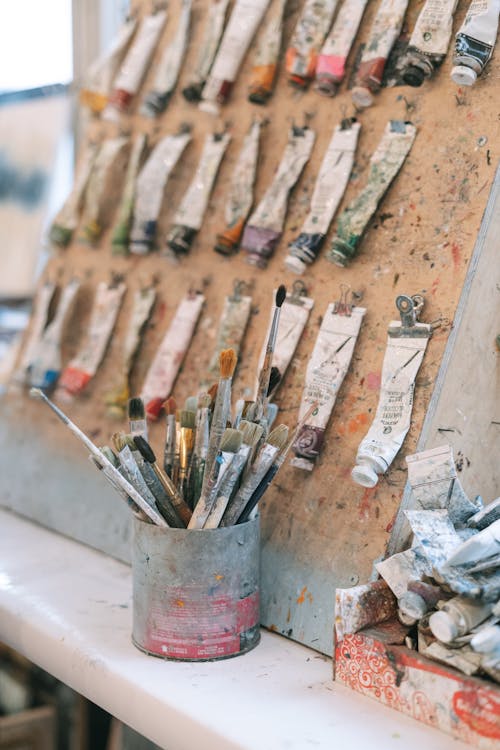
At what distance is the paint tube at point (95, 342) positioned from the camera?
1.43 m

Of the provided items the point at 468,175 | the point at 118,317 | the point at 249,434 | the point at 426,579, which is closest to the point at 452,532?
the point at 426,579

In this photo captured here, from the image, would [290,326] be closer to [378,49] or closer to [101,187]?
[378,49]

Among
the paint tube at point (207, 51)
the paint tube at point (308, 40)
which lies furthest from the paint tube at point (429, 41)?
Result: the paint tube at point (207, 51)

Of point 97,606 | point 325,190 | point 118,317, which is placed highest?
point 325,190

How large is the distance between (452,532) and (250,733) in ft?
0.90

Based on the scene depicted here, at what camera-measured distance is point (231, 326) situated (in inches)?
47.8

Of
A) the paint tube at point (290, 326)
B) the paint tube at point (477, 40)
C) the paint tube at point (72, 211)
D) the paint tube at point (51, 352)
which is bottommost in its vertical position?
the paint tube at point (51, 352)

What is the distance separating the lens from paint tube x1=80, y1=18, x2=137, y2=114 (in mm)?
1541

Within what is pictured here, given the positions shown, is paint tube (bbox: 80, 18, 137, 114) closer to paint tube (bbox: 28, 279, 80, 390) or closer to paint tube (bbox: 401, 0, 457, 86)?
paint tube (bbox: 28, 279, 80, 390)

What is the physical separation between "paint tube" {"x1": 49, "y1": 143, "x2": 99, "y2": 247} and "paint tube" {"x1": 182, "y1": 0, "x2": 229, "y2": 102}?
0.27 meters

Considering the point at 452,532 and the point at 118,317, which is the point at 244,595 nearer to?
the point at 452,532

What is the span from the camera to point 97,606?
1.09 meters

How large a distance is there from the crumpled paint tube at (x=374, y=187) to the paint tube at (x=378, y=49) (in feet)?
0.20

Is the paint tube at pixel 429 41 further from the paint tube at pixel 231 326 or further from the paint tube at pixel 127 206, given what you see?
the paint tube at pixel 127 206
